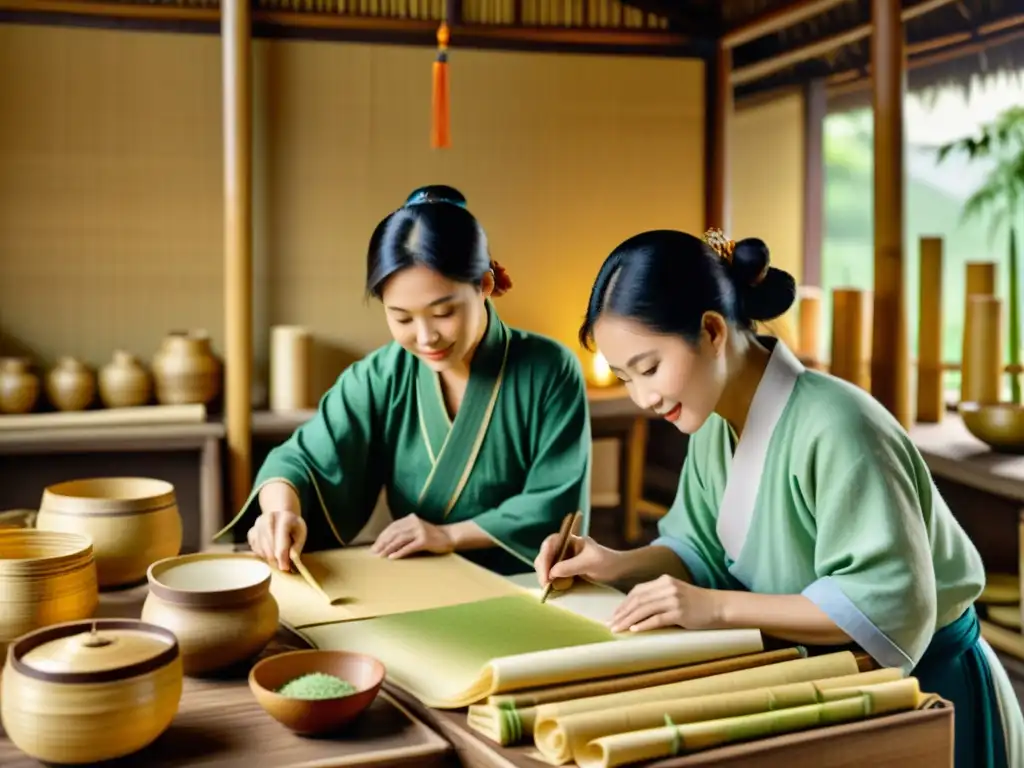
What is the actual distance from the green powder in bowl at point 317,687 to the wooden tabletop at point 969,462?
7.75ft

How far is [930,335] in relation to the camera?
13.1ft

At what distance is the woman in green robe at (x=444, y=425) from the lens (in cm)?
211

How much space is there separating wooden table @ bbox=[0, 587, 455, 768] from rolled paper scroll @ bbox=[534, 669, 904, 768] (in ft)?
0.43

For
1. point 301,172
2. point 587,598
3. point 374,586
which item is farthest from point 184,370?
point 587,598

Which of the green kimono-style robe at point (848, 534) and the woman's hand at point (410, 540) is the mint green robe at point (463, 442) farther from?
the green kimono-style robe at point (848, 534)

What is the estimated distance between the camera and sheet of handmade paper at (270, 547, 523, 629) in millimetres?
1688

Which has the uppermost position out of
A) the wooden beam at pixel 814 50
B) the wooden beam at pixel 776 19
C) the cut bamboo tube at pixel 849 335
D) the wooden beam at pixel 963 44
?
the wooden beam at pixel 776 19

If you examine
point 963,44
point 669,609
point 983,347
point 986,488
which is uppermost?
point 963,44

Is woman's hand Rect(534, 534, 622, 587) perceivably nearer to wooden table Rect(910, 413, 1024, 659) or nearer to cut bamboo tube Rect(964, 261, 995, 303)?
wooden table Rect(910, 413, 1024, 659)

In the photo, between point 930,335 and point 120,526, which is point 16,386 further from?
point 930,335

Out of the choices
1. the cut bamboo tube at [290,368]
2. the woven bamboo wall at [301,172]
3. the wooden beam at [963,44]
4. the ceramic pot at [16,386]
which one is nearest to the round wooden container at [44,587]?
the ceramic pot at [16,386]

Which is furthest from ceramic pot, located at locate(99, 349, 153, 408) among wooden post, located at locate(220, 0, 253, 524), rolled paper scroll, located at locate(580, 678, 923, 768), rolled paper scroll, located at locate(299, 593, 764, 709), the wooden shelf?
rolled paper scroll, located at locate(580, 678, 923, 768)

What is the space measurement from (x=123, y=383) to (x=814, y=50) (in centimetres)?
279

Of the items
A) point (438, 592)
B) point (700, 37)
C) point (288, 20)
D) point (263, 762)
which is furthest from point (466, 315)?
point (700, 37)
